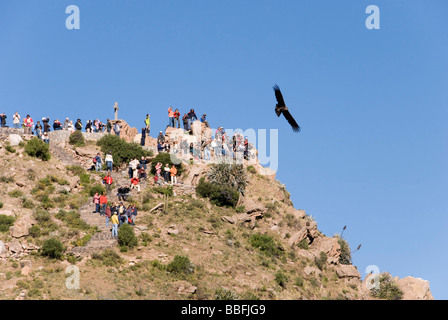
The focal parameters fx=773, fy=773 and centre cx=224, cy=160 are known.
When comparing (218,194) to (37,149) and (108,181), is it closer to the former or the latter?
(108,181)

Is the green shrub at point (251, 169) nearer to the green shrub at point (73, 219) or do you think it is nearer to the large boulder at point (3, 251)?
the green shrub at point (73, 219)

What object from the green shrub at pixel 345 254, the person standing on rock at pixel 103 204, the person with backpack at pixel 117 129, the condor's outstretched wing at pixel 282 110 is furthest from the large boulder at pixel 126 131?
the condor's outstretched wing at pixel 282 110

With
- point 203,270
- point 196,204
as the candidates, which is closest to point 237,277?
point 203,270

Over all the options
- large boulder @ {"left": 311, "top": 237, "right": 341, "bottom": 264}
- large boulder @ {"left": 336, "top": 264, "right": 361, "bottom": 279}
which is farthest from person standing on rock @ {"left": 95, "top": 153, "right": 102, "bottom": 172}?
large boulder @ {"left": 336, "top": 264, "right": 361, "bottom": 279}

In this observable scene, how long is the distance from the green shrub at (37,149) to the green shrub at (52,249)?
1416 cm

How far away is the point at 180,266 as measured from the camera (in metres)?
43.2

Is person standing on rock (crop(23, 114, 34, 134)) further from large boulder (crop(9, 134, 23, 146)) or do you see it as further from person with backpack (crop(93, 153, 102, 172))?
person with backpack (crop(93, 153, 102, 172))

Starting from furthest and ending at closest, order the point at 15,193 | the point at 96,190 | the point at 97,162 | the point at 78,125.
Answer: the point at 78,125, the point at 97,162, the point at 96,190, the point at 15,193

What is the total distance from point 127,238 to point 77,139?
60.5 feet

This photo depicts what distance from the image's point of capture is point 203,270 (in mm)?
44000

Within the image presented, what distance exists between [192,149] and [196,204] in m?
8.34

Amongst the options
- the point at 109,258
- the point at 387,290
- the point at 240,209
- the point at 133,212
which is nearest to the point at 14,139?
the point at 133,212

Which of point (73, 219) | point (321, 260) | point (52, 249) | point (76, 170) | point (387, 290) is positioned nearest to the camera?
point (52, 249)

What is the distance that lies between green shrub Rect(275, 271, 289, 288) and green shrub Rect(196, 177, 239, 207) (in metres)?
8.63
